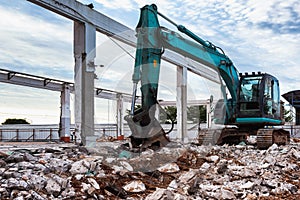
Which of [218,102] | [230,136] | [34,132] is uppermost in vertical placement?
[218,102]

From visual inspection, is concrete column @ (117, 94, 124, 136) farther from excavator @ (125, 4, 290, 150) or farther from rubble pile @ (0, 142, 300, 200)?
rubble pile @ (0, 142, 300, 200)

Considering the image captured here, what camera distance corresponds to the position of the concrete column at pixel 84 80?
427 inches

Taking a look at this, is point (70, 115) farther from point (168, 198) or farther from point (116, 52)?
point (168, 198)

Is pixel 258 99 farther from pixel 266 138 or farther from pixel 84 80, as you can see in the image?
pixel 84 80

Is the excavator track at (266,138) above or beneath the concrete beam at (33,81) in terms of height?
beneath

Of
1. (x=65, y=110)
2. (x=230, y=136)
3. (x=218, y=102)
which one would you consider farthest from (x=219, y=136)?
(x=65, y=110)

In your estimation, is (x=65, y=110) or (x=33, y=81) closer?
(x=33, y=81)

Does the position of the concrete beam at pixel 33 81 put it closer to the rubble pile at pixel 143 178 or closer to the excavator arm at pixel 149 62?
the excavator arm at pixel 149 62

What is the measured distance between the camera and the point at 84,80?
11023 mm

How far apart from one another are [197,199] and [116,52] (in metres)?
6.11

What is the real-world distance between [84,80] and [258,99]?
5460 mm

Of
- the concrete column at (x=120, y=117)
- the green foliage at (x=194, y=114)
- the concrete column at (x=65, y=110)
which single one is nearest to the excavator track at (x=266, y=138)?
the green foliage at (x=194, y=114)

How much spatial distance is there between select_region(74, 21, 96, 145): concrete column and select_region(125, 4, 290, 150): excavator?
2.76 m

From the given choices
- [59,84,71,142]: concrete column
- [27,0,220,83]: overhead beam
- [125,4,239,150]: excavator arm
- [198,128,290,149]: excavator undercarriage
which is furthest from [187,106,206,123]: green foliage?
[125,4,239,150]: excavator arm
